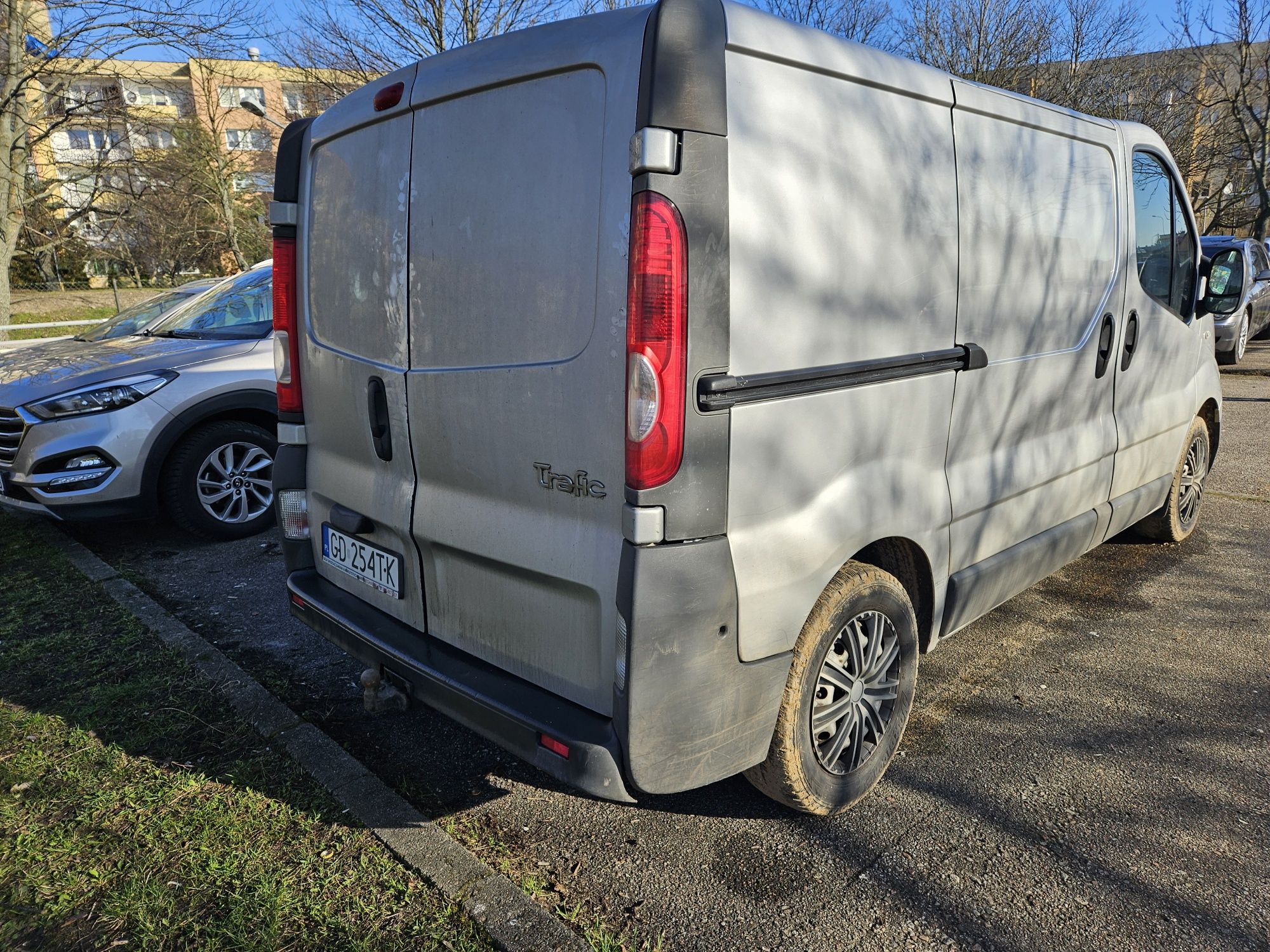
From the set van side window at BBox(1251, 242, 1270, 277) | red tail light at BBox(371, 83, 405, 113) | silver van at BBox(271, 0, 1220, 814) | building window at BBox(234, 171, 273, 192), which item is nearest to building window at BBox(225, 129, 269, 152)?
building window at BBox(234, 171, 273, 192)

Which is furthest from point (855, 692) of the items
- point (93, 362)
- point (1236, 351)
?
Result: point (1236, 351)

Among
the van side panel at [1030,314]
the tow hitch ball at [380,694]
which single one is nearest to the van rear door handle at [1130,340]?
the van side panel at [1030,314]

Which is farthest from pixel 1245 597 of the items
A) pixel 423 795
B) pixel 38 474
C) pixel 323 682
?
pixel 38 474

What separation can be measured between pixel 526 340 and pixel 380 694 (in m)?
1.39

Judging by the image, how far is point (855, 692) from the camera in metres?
2.77

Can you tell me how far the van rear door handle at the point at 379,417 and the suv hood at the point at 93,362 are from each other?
11.3 feet

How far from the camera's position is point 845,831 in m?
2.79

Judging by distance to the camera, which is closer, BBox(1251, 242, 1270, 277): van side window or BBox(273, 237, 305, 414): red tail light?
BBox(273, 237, 305, 414): red tail light

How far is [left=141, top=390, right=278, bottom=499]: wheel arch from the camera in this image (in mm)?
5418

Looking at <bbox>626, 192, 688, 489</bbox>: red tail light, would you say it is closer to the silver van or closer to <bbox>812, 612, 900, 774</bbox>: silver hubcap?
the silver van

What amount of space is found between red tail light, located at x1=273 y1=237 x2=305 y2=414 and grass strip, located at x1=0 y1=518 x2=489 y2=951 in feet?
4.12

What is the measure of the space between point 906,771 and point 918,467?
1.08 meters

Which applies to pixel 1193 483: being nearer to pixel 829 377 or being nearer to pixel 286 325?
pixel 829 377

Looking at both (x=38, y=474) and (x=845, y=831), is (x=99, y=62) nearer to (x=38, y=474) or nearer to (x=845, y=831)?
(x=38, y=474)
